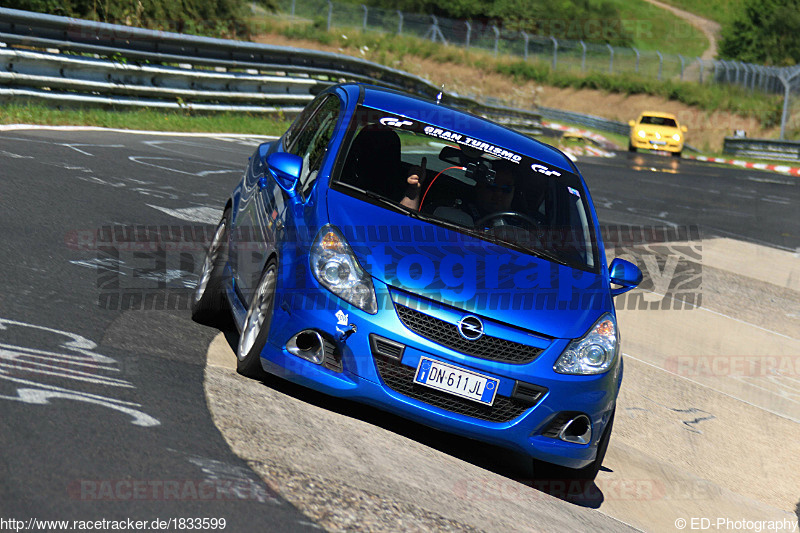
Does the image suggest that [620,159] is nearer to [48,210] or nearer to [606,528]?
[48,210]

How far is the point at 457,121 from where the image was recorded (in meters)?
6.72

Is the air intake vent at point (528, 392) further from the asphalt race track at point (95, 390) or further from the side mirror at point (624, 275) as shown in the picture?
the asphalt race track at point (95, 390)

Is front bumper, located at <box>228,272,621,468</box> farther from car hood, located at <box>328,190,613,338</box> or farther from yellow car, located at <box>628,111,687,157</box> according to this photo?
yellow car, located at <box>628,111,687,157</box>

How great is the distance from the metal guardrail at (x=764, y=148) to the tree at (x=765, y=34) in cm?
3654

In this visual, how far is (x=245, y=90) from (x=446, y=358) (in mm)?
Answer: 14444

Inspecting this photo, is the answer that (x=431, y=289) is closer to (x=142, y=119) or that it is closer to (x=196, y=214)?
(x=196, y=214)

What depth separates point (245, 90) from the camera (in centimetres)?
1850

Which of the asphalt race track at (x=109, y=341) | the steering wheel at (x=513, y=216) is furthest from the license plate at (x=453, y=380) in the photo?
the steering wheel at (x=513, y=216)

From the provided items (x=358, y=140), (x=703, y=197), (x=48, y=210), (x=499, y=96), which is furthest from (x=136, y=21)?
(x=499, y=96)

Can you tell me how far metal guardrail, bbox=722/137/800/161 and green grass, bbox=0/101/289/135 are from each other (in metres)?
25.5

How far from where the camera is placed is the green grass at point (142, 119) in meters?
13.3

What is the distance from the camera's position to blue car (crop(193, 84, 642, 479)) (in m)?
4.95

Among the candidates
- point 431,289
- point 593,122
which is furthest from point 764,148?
point 431,289

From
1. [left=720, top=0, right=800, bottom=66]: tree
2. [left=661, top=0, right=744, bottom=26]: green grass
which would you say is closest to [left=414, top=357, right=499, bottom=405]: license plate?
[left=720, top=0, right=800, bottom=66]: tree
